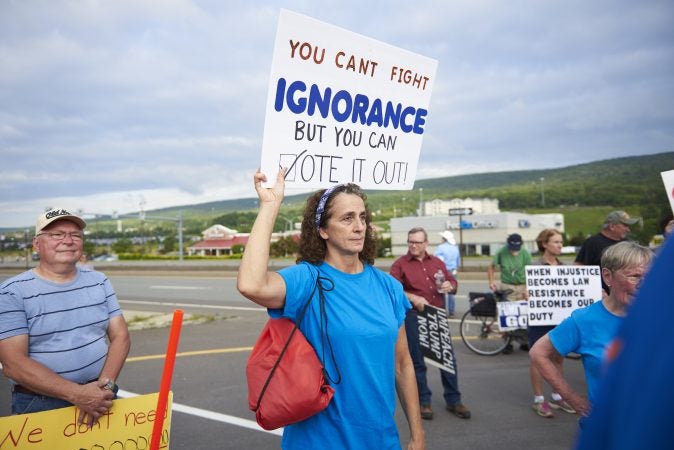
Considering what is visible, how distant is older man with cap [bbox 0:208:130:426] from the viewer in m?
2.83

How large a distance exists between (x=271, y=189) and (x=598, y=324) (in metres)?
1.91

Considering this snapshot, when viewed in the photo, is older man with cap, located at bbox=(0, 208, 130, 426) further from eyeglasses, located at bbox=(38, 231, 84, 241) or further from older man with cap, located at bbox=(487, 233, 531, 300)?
older man with cap, located at bbox=(487, 233, 531, 300)

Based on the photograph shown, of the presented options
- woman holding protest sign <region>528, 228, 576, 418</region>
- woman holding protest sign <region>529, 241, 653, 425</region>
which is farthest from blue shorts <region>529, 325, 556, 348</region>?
woman holding protest sign <region>529, 241, 653, 425</region>

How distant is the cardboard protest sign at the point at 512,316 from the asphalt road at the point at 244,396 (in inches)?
20.7

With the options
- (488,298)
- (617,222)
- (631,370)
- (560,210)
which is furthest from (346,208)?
(560,210)

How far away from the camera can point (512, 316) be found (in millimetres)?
7676

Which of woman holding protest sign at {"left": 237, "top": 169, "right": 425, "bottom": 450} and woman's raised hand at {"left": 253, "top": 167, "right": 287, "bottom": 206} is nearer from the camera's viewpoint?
woman holding protest sign at {"left": 237, "top": 169, "right": 425, "bottom": 450}

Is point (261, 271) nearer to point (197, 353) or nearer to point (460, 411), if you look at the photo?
point (460, 411)

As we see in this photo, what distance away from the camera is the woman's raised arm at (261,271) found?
2.12 m

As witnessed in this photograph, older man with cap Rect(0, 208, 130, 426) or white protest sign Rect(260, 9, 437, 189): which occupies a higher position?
white protest sign Rect(260, 9, 437, 189)

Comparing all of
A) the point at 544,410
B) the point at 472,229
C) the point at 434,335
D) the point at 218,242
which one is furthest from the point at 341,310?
the point at 218,242

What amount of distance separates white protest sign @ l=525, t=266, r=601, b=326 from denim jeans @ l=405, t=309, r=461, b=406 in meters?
1.16

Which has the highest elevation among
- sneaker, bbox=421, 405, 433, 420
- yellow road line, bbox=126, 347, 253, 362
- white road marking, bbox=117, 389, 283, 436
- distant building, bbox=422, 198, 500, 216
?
distant building, bbox=422, 198, 500, 216

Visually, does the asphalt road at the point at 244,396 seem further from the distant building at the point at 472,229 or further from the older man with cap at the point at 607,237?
the distant building at the point at 472,229
